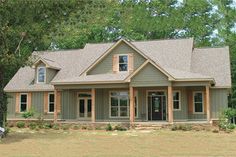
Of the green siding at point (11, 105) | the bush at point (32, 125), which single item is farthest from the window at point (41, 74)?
the bush at point (32, 125)

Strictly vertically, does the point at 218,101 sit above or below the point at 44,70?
below

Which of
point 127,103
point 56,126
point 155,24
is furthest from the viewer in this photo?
point 155,24

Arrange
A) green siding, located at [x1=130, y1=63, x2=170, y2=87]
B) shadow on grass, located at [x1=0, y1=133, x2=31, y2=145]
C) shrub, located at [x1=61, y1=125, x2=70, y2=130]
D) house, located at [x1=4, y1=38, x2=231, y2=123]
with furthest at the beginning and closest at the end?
1. shrub, located at [x1=61, y1=125, x2=70, y2=130]
2. house, located at [x1=4, y1=38, x2=231, y2=123]
3. green siding, located at [x1=130, y1=63, x2=170, y2=87]
4. shadow on grass, located at [x1=0, y1=133, x2=31, y2=145]

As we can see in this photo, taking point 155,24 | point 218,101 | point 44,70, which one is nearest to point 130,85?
point 218,101

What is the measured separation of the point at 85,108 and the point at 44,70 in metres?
5.26

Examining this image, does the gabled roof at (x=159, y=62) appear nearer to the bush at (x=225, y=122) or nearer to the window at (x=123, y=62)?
the window at (x=123, y=62)

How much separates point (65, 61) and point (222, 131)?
16470mm

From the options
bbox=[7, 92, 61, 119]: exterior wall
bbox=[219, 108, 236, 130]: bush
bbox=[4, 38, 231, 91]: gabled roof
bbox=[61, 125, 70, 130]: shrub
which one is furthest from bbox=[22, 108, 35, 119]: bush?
bbox=[219, 108, 236, 130]: bush

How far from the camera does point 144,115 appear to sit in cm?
3338

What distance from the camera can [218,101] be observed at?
3222cm

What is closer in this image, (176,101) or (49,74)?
(176,101)

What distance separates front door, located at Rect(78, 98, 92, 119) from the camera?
115 ft

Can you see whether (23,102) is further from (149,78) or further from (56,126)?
(149,78)

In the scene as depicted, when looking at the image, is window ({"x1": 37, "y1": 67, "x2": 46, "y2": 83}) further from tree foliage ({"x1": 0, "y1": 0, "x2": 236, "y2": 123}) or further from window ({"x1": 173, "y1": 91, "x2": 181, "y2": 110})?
window ({"x1": 173, "y1": 91, "x2": 181, "y2": 110})
